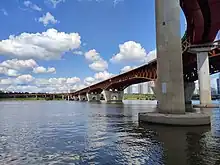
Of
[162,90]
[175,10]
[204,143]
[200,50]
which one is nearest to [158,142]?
[204,143]

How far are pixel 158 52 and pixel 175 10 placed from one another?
500cm

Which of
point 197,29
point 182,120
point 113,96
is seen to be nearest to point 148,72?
point 197,29

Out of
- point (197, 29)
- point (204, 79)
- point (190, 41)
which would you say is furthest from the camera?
point (204, 79)

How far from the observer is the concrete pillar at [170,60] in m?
28.0

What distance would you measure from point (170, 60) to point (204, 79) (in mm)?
40847

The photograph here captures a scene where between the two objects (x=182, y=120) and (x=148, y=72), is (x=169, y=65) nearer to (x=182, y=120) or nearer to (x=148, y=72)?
(x=182, y=120)

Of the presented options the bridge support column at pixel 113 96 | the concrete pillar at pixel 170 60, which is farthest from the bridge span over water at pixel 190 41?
the bridge support column at pixel 113 96

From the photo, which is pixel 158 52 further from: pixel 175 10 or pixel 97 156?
pixel 97 156

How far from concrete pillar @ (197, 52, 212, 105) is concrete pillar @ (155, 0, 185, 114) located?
39.7 metres

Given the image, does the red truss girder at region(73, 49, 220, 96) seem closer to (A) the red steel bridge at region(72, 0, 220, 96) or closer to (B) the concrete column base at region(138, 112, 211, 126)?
(A) the red steel bridge at region(72, 0, 220, 96)

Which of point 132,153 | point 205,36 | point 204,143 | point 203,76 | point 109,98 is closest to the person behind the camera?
point 132,153

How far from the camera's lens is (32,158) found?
1280cm

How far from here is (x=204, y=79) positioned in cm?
6525

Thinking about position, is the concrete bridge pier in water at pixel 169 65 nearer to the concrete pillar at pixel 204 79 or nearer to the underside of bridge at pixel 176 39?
the underside of bridge at pixel 176 39
